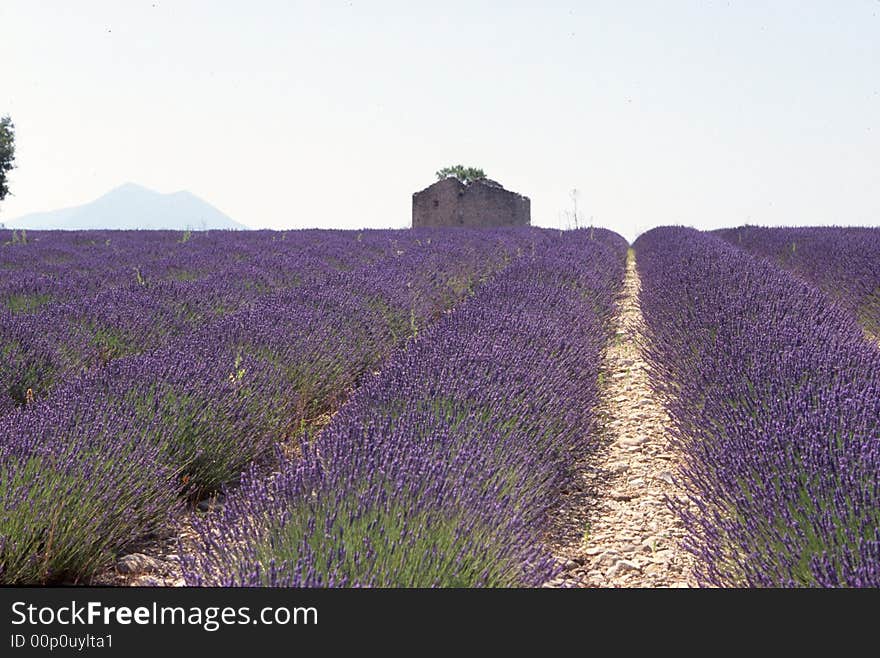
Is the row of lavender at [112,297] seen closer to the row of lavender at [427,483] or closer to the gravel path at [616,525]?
the gravel path at [616,525]

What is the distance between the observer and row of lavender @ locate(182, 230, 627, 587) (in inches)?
55.2

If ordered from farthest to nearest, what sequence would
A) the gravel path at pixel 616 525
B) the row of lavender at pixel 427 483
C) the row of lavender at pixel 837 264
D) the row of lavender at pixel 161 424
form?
the row of lavender at pixel 837 264, the gravel path at pixel 616 525, the row of lavender at pixel 161 424, the row of lavender at pixel 427 483

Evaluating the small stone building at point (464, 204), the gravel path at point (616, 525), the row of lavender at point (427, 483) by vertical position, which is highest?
the small stone building at point (464, 204)

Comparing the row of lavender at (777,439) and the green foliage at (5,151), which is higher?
the green foliage at (5,151)

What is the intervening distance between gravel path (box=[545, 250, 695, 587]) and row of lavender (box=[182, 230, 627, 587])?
0.36ft

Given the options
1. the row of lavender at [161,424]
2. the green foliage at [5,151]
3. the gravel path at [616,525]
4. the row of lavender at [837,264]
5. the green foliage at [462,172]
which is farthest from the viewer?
the green foliage at [462,172]

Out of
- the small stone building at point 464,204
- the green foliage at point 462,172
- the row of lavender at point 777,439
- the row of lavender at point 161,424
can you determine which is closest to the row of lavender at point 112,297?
the row of lavender at point 161,424

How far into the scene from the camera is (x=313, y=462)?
5.81ft

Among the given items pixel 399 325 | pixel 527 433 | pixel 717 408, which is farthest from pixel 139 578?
pixel 399 325

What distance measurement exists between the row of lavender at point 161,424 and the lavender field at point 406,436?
0.03 ft

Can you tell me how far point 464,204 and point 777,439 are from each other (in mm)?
20304

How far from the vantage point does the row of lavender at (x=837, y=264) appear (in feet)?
18.5

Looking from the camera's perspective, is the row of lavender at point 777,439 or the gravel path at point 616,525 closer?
the row of lavender at point 777,439

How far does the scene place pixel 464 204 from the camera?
21.7m
